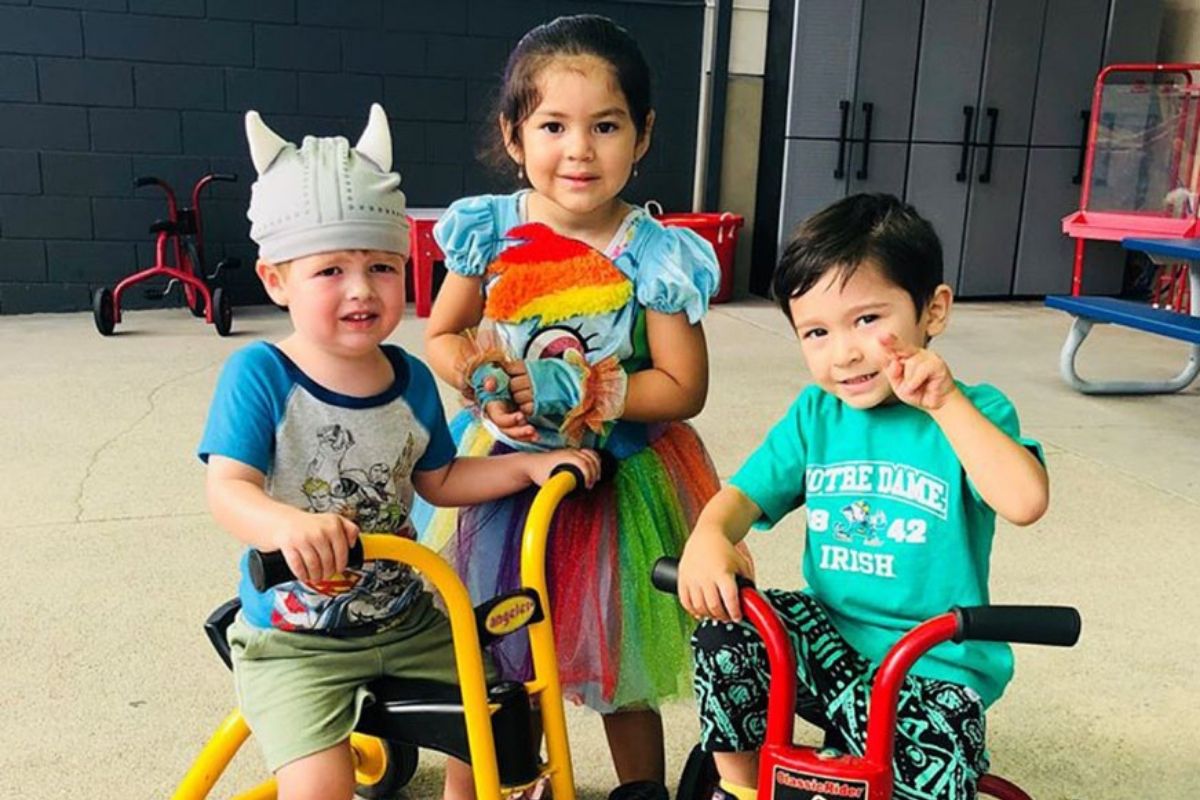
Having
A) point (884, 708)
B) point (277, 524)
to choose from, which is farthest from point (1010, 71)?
point (277, 524)

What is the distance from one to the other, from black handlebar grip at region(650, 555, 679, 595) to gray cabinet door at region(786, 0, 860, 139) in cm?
559

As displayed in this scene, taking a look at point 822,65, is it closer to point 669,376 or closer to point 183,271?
point 183,271

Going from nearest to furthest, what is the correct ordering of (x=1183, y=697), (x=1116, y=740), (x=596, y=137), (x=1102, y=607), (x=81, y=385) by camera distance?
(x=596, y=137), (x=1116, y=740), (x=1183, y=697), (x=1102, y=607), (x=81, y=385)

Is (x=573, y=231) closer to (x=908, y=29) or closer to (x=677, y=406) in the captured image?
(x=677, y=406)

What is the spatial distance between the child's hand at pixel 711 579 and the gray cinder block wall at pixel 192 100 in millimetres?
5237

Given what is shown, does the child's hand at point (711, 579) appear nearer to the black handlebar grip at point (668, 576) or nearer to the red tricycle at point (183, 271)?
the black handlebar grip at point (668, 576)

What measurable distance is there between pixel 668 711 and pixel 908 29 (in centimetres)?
546

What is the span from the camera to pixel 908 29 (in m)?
6.47

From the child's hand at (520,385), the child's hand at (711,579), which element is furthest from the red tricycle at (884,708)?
the child's hand at (520,385)

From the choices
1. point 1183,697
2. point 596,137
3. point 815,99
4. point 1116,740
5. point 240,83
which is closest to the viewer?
point 596,137

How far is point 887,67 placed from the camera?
6.52m

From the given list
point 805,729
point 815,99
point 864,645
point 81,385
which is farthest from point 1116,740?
point 815,99

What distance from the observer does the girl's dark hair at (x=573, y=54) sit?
1.52 m

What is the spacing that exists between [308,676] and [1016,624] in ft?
2.68
